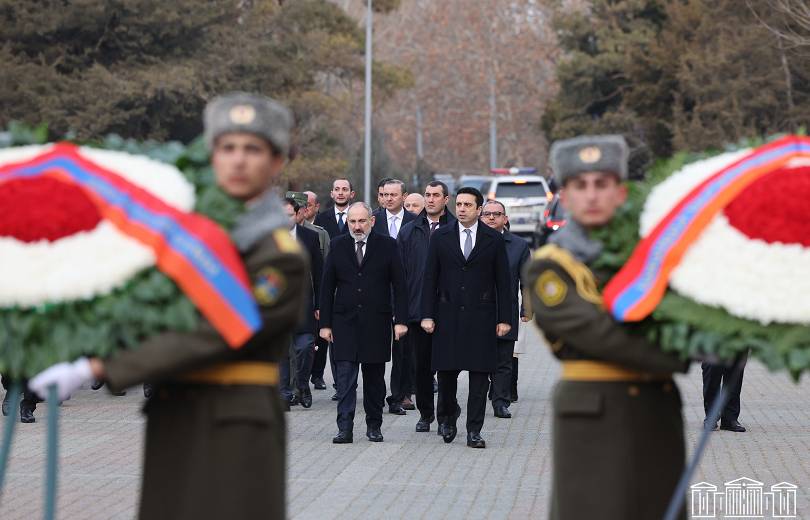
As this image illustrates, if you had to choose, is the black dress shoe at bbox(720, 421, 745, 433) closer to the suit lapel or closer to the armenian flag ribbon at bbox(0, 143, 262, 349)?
the suit lapel

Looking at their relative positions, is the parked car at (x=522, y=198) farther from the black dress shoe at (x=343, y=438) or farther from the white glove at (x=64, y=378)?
the white glove at (x=64, y=378)

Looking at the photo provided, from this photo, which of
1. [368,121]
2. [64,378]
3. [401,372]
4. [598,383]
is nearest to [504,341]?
[401,372]

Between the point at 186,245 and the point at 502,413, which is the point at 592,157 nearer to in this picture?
Answer: the point at 186,245

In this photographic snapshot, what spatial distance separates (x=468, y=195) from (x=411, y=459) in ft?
7.80

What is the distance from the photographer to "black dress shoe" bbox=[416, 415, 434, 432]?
13492 mm

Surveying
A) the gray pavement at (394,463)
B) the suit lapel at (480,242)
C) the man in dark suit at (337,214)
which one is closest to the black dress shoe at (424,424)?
the gray pavement at (394,463)

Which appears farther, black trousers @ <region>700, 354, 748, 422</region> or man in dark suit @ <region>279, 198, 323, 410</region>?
man in dark suit @ <region>279, 198, 323, 410</region>

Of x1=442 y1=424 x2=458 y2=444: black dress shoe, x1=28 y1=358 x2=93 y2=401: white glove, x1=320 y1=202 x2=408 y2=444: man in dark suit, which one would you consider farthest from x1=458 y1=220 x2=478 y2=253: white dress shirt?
x1=28 y1=358 x2=93 y2=401: white glove

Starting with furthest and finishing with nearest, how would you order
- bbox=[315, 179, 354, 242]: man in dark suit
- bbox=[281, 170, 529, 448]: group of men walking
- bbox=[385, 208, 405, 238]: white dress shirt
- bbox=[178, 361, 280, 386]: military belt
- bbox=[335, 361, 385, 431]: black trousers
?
bbox=[315, 179, 354, 242]: man in dark suit → bbox=[385, 208, 405, 238]: white dress shirt → bbox=[335, 361, 385, 431]: black trousers → bbox=[281, 170, 529, 448]: group of men walking → bbox=[178, 361, 280, 386]: military belt

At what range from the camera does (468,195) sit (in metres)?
12.9

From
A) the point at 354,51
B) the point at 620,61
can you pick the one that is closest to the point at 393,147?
the point at 620,61

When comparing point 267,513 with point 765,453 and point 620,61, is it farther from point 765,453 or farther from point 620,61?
point 620,61

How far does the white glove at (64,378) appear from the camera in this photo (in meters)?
5.07

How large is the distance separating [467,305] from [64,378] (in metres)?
7.74
